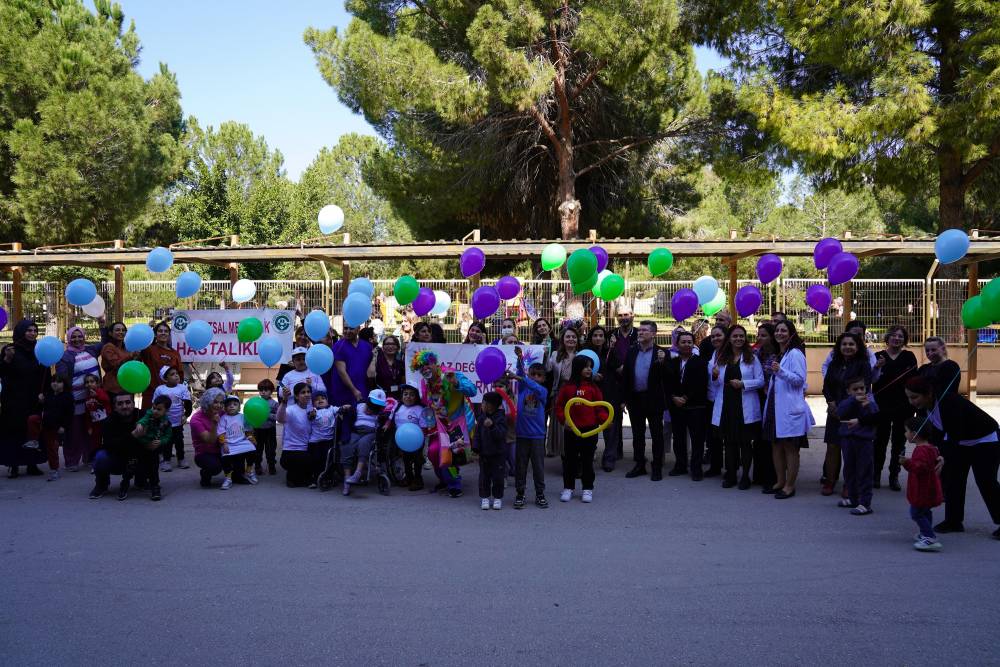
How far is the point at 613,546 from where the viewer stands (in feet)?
20.2

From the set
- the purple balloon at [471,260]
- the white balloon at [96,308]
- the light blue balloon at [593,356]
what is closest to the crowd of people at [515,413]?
the light blue balloon at [593,356]

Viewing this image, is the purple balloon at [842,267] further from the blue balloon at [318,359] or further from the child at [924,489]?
the blue balloon at [318,359]

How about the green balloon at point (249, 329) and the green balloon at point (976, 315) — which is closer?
the green balloon at point (976, 315)

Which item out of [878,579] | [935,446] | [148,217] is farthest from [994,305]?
[148,217]

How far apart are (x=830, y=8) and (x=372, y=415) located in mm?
13107

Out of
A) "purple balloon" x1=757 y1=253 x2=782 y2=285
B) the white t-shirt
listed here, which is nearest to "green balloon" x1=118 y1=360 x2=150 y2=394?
the white t-shirt

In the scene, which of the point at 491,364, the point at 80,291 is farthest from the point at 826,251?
the point at 80,291

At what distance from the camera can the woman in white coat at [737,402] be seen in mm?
8031

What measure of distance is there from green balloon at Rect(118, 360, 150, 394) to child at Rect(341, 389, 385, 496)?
2230 millimetres

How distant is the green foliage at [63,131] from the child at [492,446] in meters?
20.5

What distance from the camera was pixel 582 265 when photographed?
31.1 feet

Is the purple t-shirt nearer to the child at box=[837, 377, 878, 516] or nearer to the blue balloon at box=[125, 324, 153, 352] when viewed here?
the blue balloon at box=[125, 324, 153, 352]

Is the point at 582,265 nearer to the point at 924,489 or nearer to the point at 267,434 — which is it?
the point at 267,434

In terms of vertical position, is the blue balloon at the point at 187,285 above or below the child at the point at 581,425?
above
